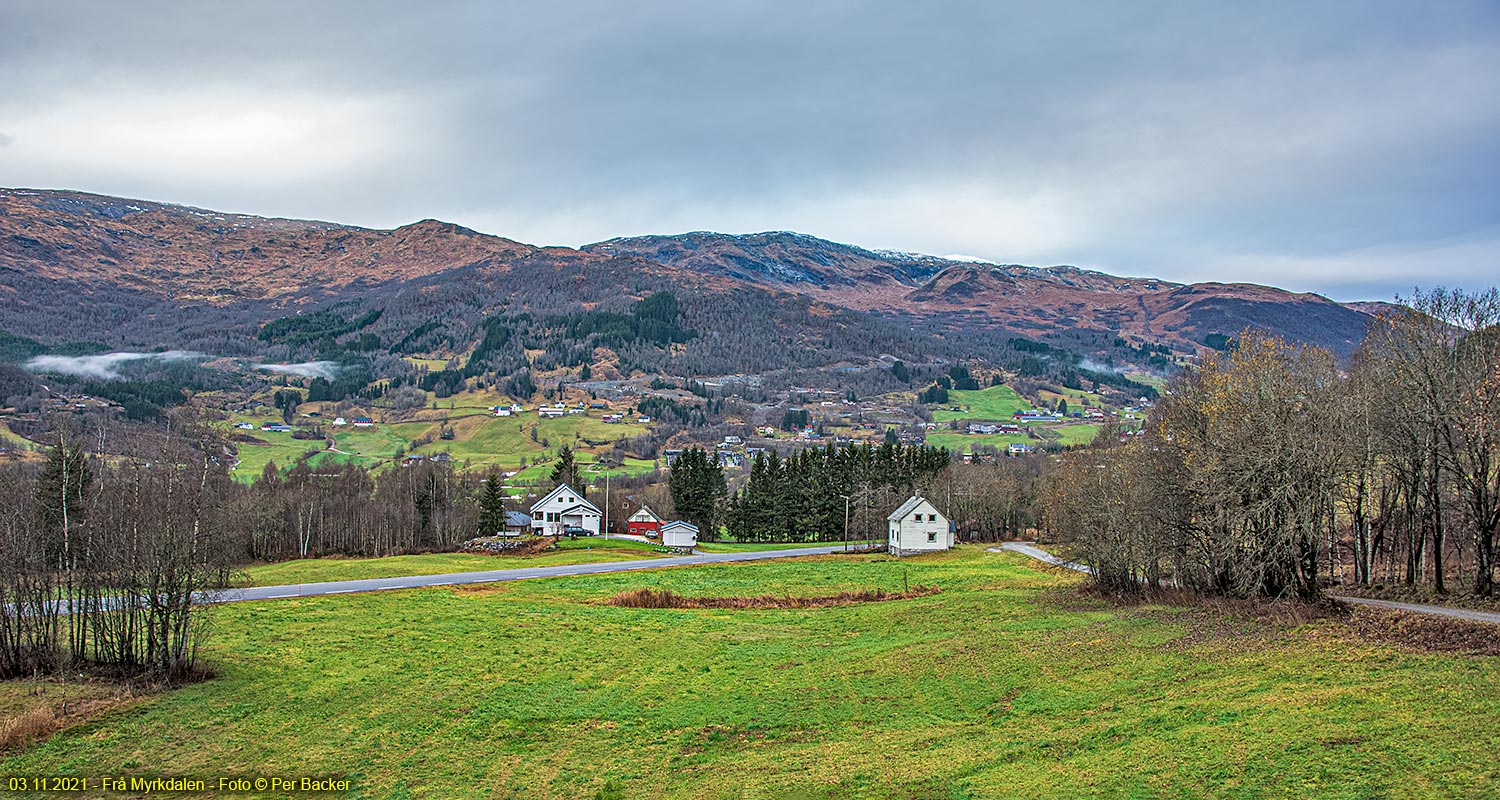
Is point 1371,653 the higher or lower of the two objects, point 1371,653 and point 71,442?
the lower

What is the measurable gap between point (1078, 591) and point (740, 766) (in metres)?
29.3

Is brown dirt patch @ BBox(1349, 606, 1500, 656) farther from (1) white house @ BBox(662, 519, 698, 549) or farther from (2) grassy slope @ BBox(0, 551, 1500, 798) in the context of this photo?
(1) white house @ BBox(662, 519, 698, 549)

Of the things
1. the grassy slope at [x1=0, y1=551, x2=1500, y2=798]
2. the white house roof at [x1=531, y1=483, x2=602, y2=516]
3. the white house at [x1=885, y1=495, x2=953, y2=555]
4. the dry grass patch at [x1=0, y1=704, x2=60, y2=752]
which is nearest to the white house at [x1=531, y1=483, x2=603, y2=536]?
the white house roof at [x1=531, y1=483, x2=602, y2=516]

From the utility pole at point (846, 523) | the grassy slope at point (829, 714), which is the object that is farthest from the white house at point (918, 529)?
the grassy slope at point (829, 714)

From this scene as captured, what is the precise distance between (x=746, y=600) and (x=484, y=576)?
2210 centimetres

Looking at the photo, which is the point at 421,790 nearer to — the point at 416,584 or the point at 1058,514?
the point at 416,584

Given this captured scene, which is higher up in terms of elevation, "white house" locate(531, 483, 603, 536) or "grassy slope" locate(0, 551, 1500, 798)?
"grassy slope" locate(0, 551, 1500, 798)

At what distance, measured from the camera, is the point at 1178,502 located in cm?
3453

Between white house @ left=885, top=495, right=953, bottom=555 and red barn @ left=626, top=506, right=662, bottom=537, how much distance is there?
37571 mm

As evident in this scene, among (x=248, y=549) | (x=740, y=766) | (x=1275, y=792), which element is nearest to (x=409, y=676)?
(x=740, y=766)

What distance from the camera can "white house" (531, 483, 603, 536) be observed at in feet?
354

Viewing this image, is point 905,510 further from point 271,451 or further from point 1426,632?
point 271,451

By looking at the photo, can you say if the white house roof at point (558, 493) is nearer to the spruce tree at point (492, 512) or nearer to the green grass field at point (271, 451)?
the spruce tree at point (492, 512)

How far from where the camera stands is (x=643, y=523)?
114250mm
